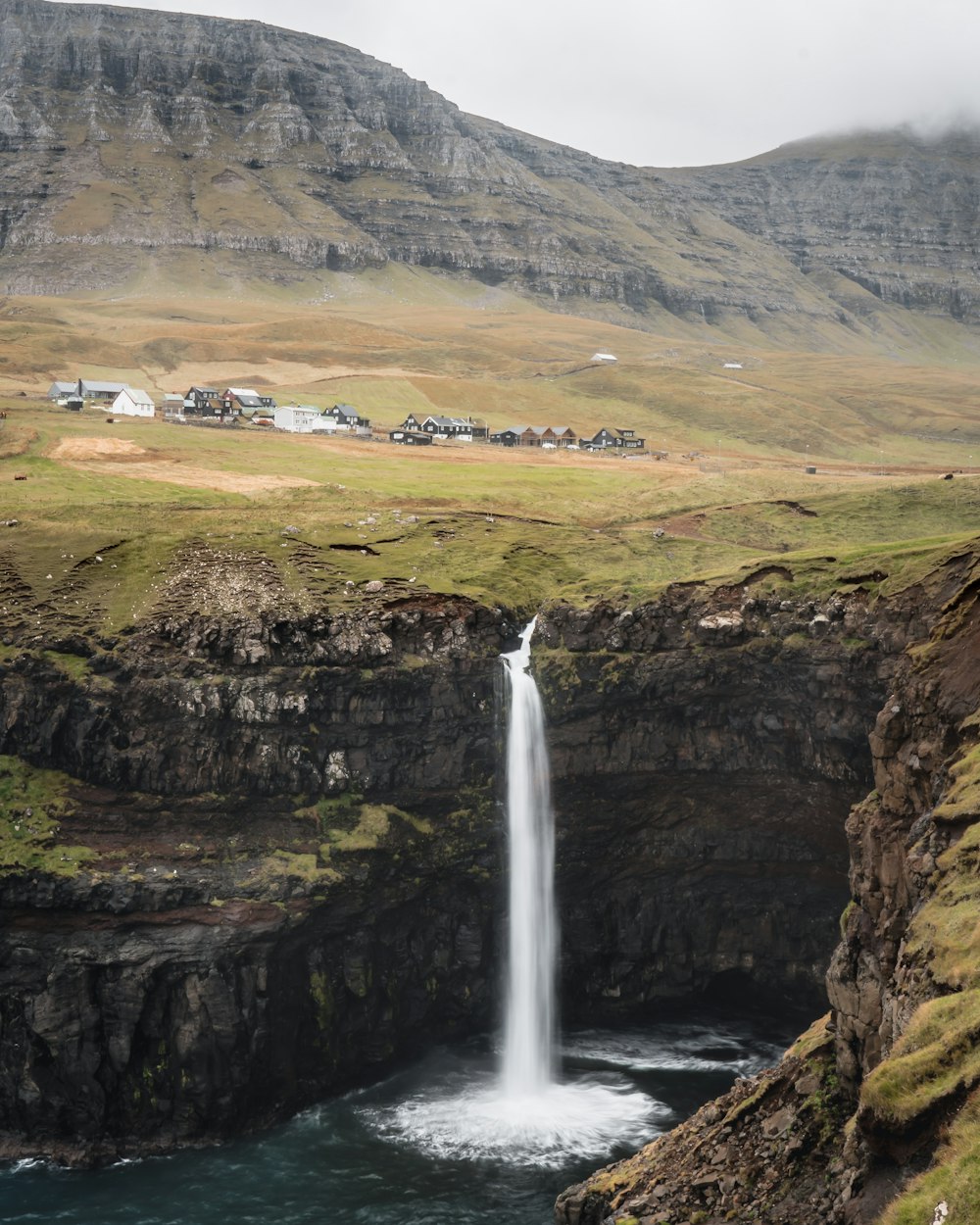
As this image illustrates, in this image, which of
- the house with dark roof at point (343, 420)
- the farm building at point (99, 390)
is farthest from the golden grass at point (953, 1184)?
the farm building at point (99, 390)

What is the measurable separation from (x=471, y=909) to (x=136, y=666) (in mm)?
21330

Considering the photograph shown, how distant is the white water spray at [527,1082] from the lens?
5541 cm

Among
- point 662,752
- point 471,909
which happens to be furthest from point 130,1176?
point 662,752

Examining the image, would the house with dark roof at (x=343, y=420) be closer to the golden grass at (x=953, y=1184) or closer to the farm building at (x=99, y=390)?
the farm building at (x=99, y=390)

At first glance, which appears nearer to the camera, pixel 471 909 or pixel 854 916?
pixel 854 916

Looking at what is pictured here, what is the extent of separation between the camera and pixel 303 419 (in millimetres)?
165375

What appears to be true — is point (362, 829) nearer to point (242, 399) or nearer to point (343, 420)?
point (343, 420)

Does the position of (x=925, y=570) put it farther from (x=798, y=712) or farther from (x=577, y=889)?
(x=577, y=889)

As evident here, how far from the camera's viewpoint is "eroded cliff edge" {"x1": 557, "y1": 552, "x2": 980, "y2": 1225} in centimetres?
2394

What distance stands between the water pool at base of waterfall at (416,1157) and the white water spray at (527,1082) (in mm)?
105

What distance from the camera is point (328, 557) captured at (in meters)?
75.2

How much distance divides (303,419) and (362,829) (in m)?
109

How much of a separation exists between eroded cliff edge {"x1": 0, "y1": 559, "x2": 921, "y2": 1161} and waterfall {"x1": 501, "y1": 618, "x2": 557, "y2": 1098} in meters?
0.97

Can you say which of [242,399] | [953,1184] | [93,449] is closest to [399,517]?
[93,449]
